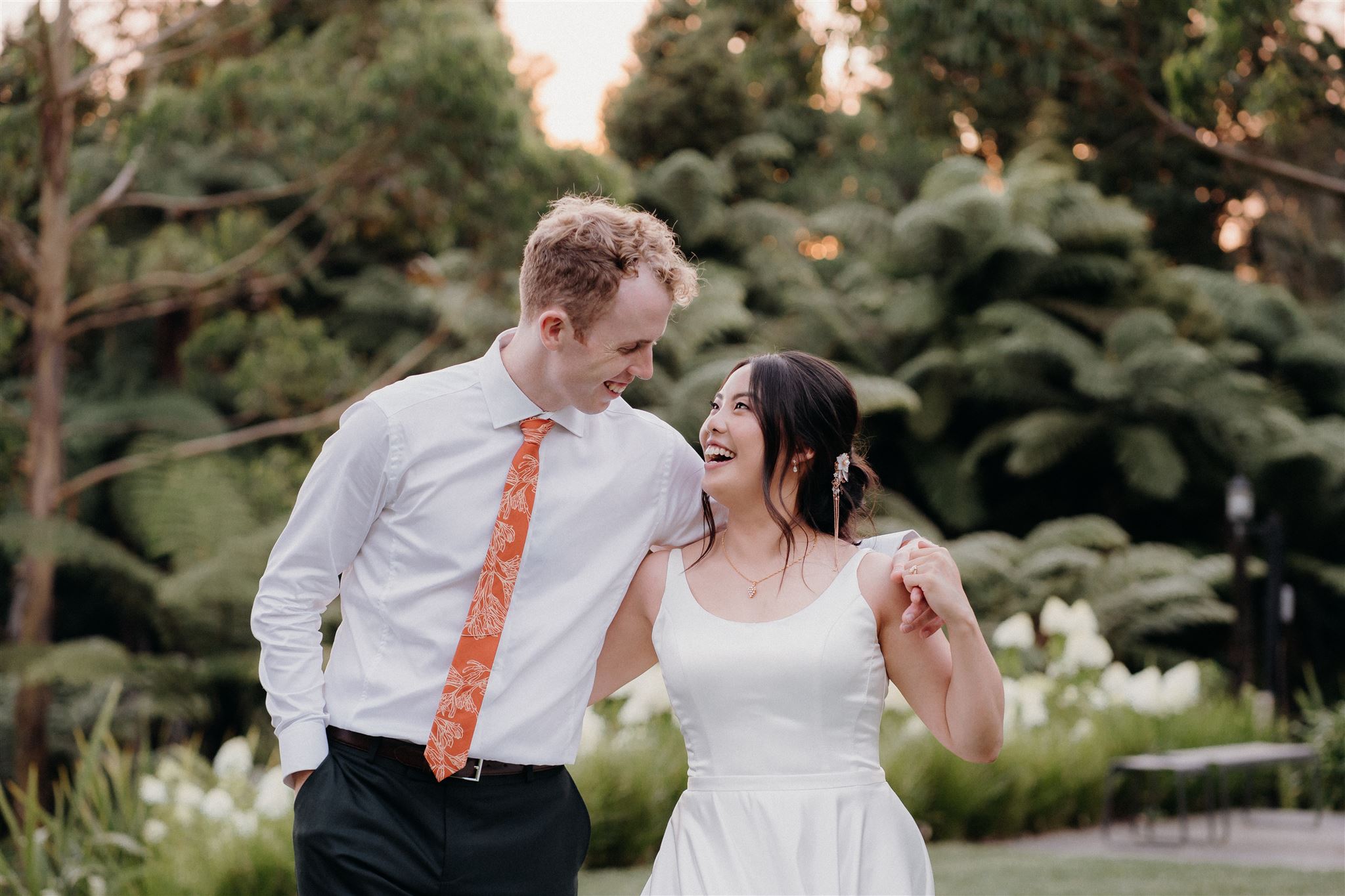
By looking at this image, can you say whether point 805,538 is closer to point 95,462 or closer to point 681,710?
point 681,710

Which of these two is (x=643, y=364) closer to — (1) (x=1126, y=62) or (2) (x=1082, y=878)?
(2) (x=1082, y=878)

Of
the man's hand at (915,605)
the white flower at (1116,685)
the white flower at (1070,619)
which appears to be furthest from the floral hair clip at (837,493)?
the white flower at (1116,685)

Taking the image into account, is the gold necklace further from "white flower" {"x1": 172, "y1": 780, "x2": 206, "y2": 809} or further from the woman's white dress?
"white flower" {"x1": 172, "y1": 780, "x2": 206, "y2": 809}

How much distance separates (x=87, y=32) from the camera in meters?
9.52

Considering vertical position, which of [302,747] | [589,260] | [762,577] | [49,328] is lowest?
[302,747]

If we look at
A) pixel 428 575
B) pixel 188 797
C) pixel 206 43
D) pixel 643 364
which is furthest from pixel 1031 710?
pixel 206 43

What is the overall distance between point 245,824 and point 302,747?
12.1 ft

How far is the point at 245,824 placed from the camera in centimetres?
582

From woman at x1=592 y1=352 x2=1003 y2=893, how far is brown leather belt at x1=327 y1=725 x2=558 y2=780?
0.42m

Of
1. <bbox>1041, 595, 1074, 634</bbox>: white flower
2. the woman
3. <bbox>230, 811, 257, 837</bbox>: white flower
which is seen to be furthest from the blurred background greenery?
the woman

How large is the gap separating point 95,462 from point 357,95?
264 inches

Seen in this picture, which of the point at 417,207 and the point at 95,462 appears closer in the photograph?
the point at 417,207

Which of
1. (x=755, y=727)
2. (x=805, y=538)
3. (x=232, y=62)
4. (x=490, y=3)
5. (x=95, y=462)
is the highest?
(x=490, y=3)

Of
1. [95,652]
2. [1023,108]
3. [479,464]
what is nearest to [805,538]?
[479,464]
